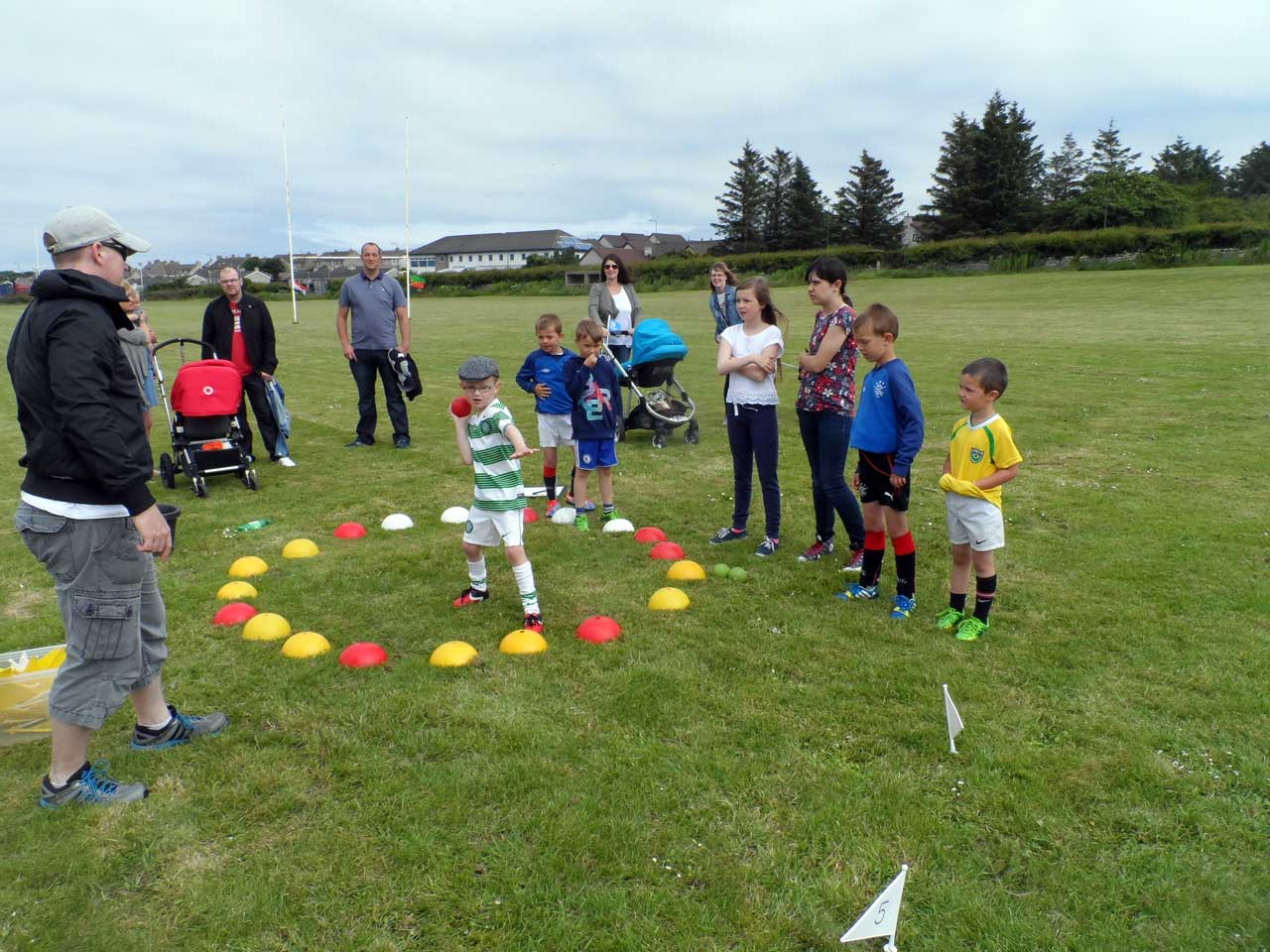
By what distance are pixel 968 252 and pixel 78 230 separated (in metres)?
54.1

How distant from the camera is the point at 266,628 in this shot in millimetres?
5121

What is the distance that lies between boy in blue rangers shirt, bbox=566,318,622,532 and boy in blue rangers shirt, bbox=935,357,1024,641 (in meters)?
2.96

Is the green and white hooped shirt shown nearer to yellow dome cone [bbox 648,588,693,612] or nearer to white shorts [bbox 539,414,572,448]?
yellow dome cone [bbox 648,588,693,612]

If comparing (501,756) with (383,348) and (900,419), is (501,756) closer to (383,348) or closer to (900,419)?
(900,419)

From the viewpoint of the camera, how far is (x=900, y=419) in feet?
16.9

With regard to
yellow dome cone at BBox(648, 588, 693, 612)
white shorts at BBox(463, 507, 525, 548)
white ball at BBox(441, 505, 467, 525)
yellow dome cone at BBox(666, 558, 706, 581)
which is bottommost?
yellow dome cone at BBox(648, 588, 693, 612)

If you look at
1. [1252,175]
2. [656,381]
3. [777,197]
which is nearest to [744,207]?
[777,197]

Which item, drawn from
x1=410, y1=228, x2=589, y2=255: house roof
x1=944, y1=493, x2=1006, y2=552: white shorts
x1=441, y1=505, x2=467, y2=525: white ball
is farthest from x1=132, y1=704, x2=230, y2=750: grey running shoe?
x1=410, y1=228, x2=589, y2=255: house roof

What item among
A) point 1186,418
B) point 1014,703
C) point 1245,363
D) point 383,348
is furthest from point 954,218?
point 1014,703

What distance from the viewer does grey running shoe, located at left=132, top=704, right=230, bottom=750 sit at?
3.91 metres

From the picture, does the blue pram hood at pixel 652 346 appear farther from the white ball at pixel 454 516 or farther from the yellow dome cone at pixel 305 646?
the yellow dome cone at pixel 305 646

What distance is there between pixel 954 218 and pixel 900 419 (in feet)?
220

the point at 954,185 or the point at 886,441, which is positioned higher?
the point at 954,185

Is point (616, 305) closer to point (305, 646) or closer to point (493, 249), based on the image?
point (305, 646)
